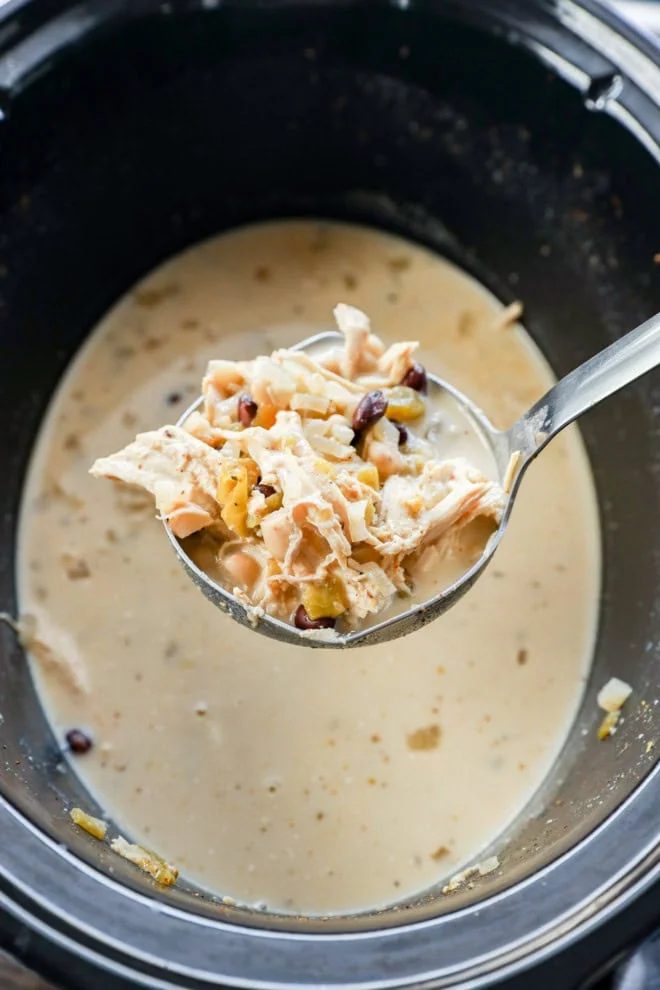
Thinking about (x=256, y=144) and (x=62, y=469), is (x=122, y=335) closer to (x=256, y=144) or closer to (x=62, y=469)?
(x=62, y=469)

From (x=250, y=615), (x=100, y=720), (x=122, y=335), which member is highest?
(x=122, y=335)

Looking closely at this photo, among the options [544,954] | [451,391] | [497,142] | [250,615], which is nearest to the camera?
[544,954]

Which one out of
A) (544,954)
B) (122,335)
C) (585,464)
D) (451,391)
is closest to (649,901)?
(544,954)

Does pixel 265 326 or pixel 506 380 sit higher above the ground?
pixel 265 326

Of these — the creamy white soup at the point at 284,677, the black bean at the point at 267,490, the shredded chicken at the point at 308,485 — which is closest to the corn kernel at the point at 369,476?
the shredded chicken at the point at 308,485

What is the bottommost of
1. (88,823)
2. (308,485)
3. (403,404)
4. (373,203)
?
(88,823)

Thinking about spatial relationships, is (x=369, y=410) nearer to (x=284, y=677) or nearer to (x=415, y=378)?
(x=415, y=378)

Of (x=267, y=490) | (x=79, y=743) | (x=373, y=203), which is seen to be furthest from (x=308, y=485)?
(x=373, y=203)
